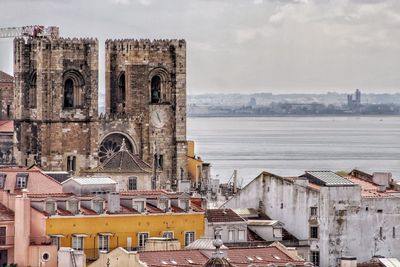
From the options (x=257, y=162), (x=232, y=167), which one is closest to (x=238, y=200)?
(x=232, y=167)

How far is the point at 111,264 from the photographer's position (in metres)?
52.7

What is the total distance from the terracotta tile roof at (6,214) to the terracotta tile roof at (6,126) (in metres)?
38.2

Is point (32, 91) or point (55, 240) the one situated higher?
point (32, 91)

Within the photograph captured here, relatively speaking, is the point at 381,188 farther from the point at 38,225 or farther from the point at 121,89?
the point at 121,89

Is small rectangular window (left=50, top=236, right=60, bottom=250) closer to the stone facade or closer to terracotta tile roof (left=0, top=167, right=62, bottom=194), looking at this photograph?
terracotta tile roof (left=0, top=167, right=62, bottom=194)

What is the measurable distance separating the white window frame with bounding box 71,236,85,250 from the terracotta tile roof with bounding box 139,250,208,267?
375 cm

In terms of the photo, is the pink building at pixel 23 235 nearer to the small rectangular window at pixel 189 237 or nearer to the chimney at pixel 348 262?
the small rectangular window at pixel 189 237

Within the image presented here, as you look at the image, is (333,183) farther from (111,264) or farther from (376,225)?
(111,264)

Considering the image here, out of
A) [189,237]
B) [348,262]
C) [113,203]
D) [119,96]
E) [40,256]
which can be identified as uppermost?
[119,96]

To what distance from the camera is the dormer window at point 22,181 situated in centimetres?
6275

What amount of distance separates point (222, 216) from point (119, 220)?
16.8 ft

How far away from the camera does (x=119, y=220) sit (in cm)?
5747

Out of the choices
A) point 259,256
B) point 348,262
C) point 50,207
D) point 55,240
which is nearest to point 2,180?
point 50,207

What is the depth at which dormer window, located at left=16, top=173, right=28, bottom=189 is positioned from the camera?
206 ft
